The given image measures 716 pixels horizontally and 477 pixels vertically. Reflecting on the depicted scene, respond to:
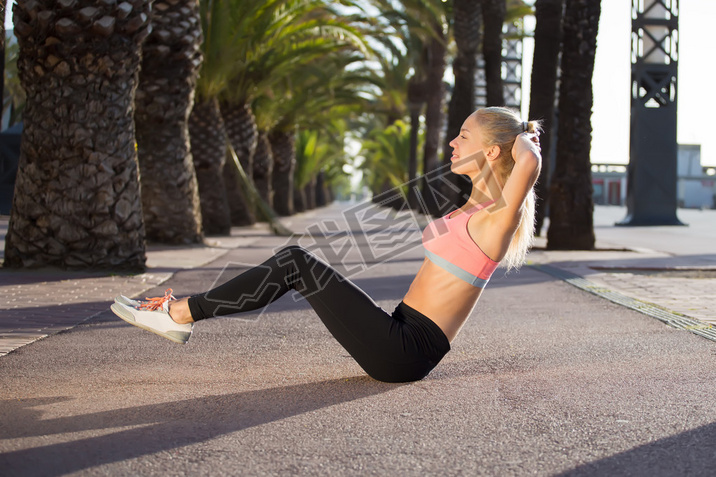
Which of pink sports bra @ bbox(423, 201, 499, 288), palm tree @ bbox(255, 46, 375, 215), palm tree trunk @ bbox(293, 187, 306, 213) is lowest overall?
palm tree trunk @ bbox(293, 187, 306, 213)

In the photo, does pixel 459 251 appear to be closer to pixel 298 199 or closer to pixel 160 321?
pixel 160 321

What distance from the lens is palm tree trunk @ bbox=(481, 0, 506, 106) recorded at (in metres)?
17.2

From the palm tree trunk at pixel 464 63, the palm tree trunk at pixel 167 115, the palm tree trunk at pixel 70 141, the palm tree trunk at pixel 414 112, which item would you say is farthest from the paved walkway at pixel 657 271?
the palm tree trunk at pixel 414 112

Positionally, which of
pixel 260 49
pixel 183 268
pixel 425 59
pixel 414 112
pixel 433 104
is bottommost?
pixel 183 268

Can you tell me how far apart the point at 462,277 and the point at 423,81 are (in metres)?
27.4

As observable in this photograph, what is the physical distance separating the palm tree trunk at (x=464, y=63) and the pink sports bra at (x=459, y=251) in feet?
51.4

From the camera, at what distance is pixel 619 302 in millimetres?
6609

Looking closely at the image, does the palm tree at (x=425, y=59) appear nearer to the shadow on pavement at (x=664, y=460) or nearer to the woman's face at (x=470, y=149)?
the woman's face at (x=470, y=149)

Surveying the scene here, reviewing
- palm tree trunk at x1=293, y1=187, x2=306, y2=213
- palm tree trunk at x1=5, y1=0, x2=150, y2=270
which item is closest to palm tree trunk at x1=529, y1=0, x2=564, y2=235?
palm tree trunk at x1=5, y1=0, x2=150, y2=270

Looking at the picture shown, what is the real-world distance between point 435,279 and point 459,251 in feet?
0.55

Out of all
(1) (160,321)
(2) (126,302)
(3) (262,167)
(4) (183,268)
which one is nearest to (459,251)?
(1) (160,321)

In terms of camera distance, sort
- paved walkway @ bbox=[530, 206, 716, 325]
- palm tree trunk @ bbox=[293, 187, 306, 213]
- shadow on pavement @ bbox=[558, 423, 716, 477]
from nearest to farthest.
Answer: shadow on pavement @ bbox=[558, 423, 716, 477] → paved walkway @ bbox=[530, 206, 716, 325] → palm tree trunk @ bbox=[293, 187, 306, 213]

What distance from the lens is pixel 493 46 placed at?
56.9 ft

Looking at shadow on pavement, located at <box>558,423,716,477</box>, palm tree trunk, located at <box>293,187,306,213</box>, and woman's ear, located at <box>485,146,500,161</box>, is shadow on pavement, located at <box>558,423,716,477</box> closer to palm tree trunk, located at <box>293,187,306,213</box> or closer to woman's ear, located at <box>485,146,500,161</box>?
woman's ear, located at <box>485,146,500,161</box>
